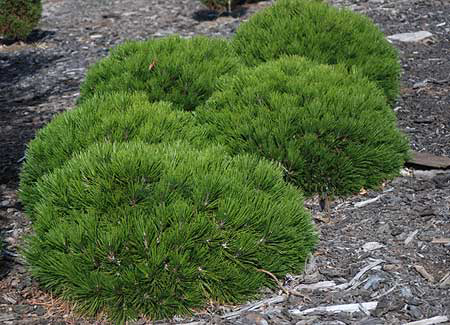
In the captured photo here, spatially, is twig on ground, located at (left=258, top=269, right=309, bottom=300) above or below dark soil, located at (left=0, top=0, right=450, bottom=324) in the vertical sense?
above

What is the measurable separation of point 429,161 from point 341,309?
2031 mm

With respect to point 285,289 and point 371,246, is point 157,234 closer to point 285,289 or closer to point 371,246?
point 285,289

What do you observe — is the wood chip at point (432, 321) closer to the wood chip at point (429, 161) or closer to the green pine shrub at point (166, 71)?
the wood chip at point (429, 161)

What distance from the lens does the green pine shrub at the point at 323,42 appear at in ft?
19.6

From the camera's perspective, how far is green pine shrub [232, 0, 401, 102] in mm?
5965

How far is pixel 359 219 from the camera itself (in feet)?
14.7

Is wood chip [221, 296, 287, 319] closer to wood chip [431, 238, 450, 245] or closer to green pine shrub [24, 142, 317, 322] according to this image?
green pine shrub [24, 142, 317, 322]

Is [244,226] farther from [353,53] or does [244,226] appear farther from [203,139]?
[353,53]

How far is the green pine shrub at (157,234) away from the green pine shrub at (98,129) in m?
0.44

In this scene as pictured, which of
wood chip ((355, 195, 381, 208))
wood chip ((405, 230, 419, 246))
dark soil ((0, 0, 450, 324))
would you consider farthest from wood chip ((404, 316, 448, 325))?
wood chip ((355, 195, 381, 208))

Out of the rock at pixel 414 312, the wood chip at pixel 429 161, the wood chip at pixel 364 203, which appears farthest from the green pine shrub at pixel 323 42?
the rock at pixel 414 312

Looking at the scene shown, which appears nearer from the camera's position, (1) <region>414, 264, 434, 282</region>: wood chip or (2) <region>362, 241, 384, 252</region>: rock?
(1) <region>414, 264, 434, 282</region>: wood chip

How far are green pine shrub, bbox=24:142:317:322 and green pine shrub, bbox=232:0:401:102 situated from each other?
2406mm

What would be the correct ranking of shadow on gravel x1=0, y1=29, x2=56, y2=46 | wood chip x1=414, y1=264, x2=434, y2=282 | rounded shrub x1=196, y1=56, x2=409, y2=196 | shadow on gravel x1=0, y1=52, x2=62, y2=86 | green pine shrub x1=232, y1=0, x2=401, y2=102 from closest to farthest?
wood chip x1=414, y1=264, x2=434, y2=282 → rounded shrub x1=196, y1=56, x2=409, y2=196 → green pine shrub x1=232, y1=0, x2=401, y2=102 → shadow on gravel x1=0, y1=52, x2=62, y2=86 → shadow on gravel x1=0, y1=29, x2=56, y2=46
